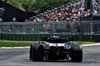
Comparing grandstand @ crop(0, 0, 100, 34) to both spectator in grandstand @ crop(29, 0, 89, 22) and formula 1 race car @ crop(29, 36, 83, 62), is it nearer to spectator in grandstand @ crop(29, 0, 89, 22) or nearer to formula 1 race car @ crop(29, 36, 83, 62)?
spectator in grandstand @ crop(29, 0, 89, 22)

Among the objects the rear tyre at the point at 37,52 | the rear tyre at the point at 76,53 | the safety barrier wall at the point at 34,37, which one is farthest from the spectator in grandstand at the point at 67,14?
the rear tyre at the point at 37,52

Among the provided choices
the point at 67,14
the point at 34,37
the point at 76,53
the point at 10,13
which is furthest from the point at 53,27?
the point at 76,53

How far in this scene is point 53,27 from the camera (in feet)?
124

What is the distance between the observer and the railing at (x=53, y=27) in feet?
120

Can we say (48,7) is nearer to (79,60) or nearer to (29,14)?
(29,14)

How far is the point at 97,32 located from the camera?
36.4m

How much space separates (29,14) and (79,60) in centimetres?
4348

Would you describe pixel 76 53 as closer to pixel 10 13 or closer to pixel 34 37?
pixel 34 37

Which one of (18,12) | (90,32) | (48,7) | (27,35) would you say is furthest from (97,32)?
(48,7)

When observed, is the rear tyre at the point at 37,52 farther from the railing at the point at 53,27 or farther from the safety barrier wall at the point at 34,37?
the safety barrier wall at the point at 34,37

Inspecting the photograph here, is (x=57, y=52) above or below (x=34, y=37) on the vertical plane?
below

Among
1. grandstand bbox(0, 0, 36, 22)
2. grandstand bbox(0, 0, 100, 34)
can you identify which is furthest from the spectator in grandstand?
grandstand bbox(0, 0, 36, 22)

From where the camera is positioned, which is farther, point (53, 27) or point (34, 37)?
point (34, 37)

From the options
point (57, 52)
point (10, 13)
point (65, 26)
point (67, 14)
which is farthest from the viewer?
point (10, 13)
